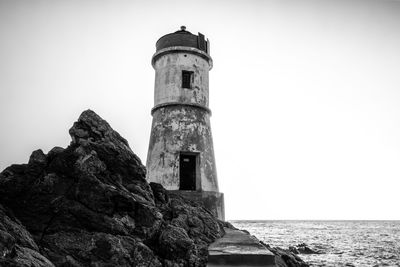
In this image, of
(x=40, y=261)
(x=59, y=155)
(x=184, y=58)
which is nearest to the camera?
(x=40, y=261)


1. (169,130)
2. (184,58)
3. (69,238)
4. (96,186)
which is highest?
(184,58)

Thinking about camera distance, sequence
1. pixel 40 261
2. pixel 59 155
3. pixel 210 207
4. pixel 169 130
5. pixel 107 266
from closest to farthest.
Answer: pixel 40 261 → pixel 107 266 → pixel 59 155 → pixel 210 207 → pixel 169 130

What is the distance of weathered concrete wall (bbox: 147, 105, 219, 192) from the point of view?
10.2 m

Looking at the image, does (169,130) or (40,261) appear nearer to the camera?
(40,261)

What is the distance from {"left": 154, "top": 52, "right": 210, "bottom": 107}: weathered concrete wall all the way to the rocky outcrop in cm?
454

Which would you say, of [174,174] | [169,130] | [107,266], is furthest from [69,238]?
Result: [169,130]

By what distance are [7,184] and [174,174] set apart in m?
5.23

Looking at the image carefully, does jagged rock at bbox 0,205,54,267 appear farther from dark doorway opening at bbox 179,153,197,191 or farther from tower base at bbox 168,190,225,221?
dark doorway opening at bbox 179,153,197,191

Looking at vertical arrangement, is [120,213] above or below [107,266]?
above

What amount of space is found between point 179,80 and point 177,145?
7.73 ft

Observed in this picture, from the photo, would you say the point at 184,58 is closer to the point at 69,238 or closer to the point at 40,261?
the point at 69,238

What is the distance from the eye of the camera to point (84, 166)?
573 centimetres

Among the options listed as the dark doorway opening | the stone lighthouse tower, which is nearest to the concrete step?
the stone lighthouse tower

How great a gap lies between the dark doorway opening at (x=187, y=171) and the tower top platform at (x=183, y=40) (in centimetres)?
402
